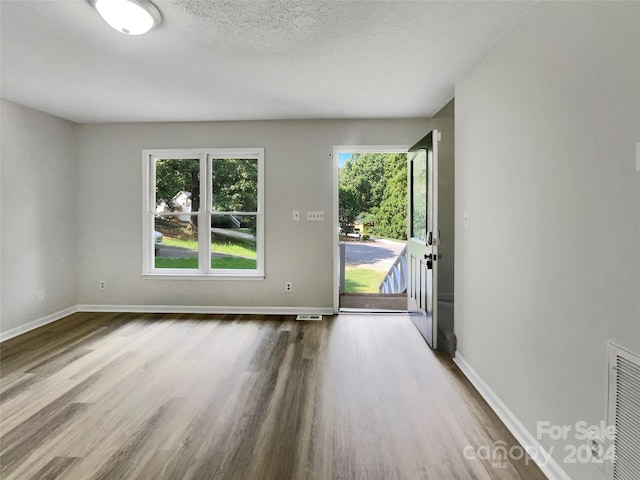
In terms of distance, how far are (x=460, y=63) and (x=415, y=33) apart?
620 mm

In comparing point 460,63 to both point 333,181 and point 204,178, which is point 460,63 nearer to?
point 333,181

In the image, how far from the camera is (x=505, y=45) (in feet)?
7.09

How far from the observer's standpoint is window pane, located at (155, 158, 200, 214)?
4465 mm

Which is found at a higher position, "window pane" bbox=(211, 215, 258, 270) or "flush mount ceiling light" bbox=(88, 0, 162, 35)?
"flush mount ceiling light" bbox=(88, 0, 162, 35)

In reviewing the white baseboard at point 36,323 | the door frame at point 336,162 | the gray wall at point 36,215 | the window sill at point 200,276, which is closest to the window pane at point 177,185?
the window sill at point 200,276

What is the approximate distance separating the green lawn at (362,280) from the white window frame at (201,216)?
3056 millimetres

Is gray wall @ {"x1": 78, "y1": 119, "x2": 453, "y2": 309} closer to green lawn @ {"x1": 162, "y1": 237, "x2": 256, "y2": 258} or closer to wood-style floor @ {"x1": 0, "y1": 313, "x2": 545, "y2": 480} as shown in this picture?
green lawn @ {"x1": 162, "y1": 237, "x2": 256, "y2": 258}

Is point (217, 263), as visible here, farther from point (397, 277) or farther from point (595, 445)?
point (595, 445)

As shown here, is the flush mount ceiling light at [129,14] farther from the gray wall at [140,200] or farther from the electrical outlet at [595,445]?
the electrical outlet at [595,445]

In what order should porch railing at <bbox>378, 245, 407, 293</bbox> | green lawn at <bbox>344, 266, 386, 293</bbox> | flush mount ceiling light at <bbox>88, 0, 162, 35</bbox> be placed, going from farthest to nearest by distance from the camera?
green lawn at <bbox>344, 266, 386, 293</bbox> → porch railing at <bbox>378, 245, 407, 293</bbox> → flush mount ceiling light at <bbox>88, 0, 162, 35</bbox>

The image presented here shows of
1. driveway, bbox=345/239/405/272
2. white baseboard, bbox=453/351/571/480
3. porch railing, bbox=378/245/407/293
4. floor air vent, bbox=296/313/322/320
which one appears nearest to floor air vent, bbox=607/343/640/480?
white baseboard, bbox=453/351/571/480

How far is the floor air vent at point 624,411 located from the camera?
3.92ft

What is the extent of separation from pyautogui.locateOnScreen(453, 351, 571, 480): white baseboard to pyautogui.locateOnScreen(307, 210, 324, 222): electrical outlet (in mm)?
2288

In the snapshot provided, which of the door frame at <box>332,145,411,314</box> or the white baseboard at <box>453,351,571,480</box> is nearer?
the white baseboard at <box>453,351,571,480</box>
